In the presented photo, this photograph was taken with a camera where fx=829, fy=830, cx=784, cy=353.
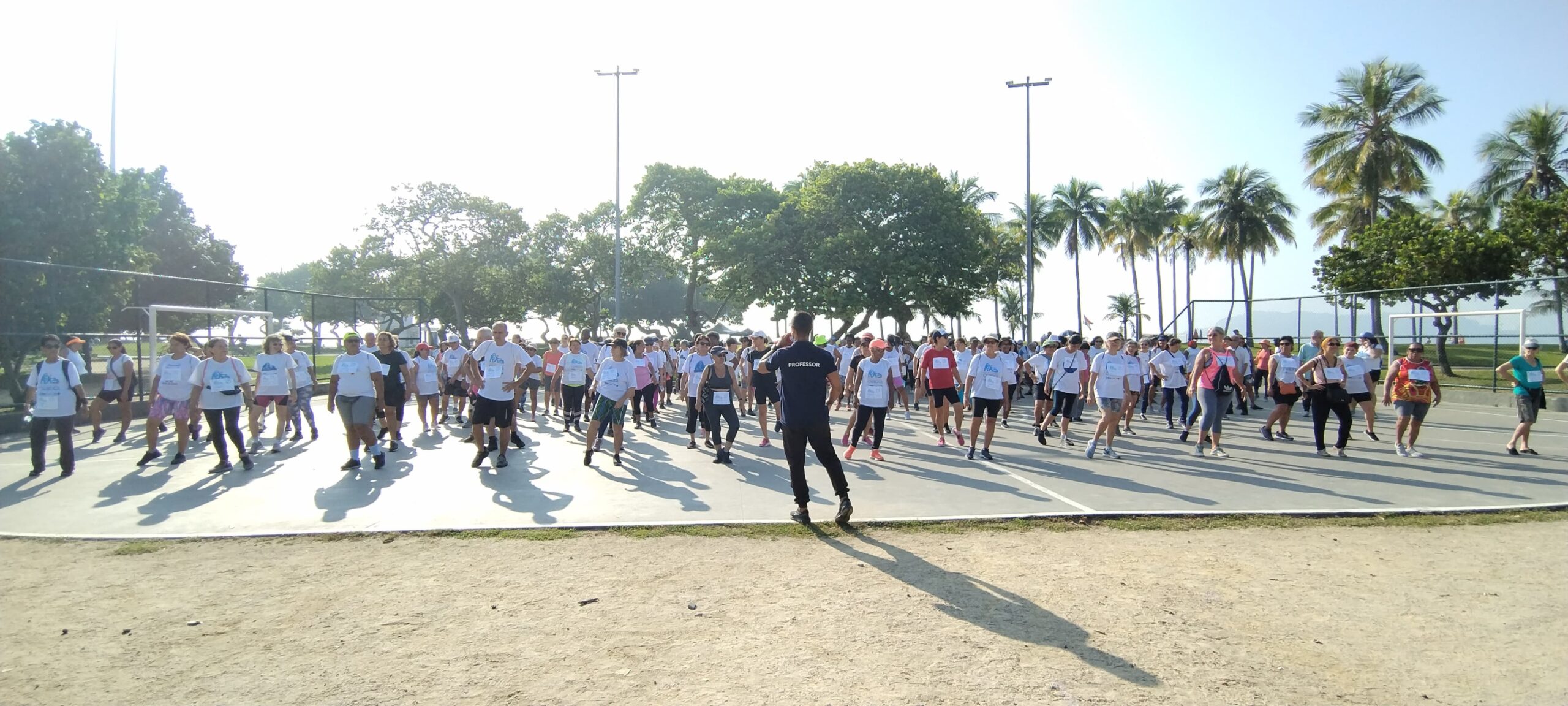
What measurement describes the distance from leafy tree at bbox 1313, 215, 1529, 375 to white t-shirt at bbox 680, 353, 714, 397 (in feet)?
63.6

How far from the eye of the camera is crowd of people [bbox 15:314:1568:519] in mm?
9375

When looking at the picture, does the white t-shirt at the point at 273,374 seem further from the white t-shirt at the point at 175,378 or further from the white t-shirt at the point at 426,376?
the white t-shirt at the point at 426,376

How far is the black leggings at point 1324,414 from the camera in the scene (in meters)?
10.4

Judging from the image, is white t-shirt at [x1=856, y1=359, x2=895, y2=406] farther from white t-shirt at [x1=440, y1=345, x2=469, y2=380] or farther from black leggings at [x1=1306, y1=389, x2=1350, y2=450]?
white t-shirt at [x1=440, y1=345, x2=469, y2=380]

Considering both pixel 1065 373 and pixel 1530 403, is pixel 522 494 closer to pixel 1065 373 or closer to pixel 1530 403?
pixel 1065 373

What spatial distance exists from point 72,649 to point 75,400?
7.22 meters

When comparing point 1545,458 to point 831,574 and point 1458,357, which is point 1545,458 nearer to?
point 831,574

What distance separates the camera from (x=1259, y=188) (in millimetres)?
47875

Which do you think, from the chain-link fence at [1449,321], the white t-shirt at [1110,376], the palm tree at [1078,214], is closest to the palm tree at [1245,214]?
the palm tree at [1078,214]

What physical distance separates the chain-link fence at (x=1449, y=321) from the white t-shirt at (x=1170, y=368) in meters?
5.80

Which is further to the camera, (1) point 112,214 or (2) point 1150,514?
(1) point 112,214

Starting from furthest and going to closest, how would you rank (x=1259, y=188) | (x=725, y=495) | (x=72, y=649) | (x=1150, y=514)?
(x=1259, y=188) → (x=725, y=495) → (x=1150, y=514) → (x=72, y=649)

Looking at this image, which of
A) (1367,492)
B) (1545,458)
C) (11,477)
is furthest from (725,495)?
(1545,458)

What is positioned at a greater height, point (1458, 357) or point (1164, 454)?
point (1458, 357)
